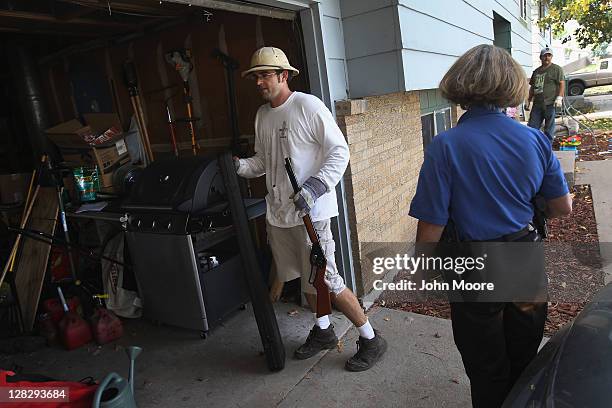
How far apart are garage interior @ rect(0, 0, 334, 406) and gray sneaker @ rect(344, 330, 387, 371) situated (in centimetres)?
39

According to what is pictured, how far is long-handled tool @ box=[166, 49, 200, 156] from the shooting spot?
4.04 meters

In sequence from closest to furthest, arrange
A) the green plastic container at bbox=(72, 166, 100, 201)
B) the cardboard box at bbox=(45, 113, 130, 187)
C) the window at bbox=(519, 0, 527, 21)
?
the green plastic container at bbox=(72, 166, 100, 201) < the cardboard box at bbox=(45, 113, 130, 187) < the window at bbox=(519, 0, 527, 21)

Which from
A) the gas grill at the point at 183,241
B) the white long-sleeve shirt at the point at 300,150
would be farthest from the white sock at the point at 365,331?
the gas grill at the point at 183,241

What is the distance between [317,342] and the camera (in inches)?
122

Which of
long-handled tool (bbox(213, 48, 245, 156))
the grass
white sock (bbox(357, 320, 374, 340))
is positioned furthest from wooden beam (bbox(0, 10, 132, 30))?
the grass

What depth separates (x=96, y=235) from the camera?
15.1 feet

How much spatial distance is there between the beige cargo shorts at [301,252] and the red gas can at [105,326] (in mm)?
1540

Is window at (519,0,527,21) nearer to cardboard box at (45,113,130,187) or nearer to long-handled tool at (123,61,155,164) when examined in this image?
long-handled tool at (123,61,155,164)

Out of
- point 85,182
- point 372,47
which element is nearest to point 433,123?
point 372,47

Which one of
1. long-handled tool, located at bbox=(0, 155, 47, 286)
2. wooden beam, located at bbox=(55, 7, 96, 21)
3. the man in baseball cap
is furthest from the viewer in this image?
the man in baseball cap

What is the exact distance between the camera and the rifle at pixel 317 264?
2.59 metres

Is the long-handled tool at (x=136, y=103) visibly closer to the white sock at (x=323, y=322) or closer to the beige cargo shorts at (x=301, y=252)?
the beige cargo shorts at (x=301, y=252)

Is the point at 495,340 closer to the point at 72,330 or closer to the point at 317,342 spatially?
the point at 317,342

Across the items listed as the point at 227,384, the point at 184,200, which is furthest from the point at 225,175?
the point at 227,384
